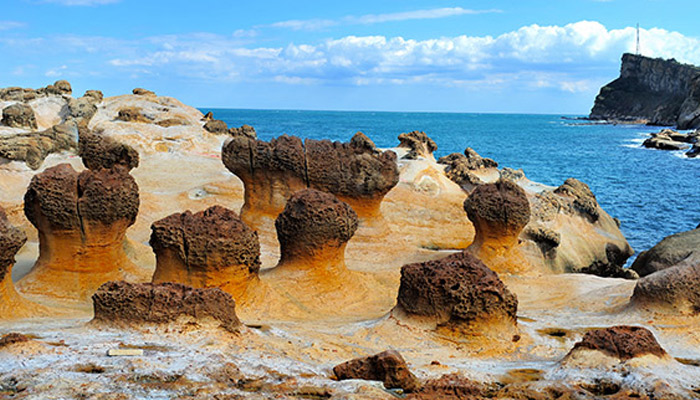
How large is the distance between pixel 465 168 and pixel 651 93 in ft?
336

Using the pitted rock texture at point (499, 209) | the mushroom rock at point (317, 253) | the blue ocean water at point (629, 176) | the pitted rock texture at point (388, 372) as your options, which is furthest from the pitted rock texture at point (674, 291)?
the blue ocean water at point (629, 176)

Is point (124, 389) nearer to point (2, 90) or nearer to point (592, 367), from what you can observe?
point (592, 367)

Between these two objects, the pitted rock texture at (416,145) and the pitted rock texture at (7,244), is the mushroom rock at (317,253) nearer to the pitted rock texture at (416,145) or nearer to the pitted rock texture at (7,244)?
the pitted rock texture at (7,244)

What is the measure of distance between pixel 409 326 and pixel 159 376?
348 centimetres

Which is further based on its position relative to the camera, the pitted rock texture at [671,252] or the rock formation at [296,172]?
the rock formation at [296,172]

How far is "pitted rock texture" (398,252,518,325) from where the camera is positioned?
772cm

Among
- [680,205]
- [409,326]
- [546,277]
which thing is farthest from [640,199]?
[409,326]

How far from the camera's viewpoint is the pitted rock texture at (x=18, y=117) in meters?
23.1

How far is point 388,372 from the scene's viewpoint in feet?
18.1

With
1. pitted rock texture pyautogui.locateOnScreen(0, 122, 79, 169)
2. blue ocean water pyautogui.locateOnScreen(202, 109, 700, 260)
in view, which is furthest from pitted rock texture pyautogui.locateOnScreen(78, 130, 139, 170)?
blue ocean water pyautogui.locateOnScreen(202, 109, 700, 260)

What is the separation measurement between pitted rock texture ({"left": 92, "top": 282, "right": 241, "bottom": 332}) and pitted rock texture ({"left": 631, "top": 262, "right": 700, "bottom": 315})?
570cm

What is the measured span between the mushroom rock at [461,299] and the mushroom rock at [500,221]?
4822 mm

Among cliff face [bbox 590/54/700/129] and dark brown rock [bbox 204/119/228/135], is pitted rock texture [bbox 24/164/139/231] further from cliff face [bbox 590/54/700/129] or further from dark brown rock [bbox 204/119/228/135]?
cliff face [bbox 590/54/700/129]

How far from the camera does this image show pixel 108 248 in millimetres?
10711
